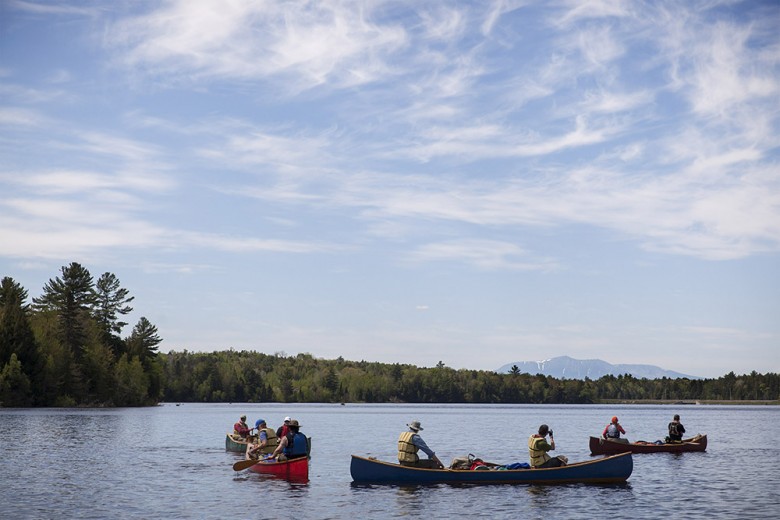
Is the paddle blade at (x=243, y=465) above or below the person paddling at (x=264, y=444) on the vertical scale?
below

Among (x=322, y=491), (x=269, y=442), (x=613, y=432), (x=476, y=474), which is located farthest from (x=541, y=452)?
(x=613, y=432)

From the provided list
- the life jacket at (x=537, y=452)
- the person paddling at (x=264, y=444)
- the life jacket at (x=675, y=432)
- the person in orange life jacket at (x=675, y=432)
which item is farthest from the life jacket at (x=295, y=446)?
the life jacket at (x=675, y=432)

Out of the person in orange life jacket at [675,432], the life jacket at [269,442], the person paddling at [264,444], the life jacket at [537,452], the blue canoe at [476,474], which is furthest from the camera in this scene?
the person in orange life jacket at [675,432]

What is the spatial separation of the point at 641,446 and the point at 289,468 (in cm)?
2773

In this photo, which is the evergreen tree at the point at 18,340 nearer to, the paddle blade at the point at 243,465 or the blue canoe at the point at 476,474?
the paddle blade at the point at 243,465

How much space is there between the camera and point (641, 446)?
59.1 meters

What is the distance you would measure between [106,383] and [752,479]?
12457 cm

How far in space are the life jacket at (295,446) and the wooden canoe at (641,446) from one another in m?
20.9

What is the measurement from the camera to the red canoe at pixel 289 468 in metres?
42.0

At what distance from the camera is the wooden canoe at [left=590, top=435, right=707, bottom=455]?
55.8 m

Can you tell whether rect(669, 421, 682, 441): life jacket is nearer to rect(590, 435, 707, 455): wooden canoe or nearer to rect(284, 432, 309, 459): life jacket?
rect(590, 435, 707, 455): wooden canoe

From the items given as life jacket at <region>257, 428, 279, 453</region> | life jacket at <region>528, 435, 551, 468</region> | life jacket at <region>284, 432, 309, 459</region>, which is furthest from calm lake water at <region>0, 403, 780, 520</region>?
life jacket at <region>257, 428, 279, 453</region>

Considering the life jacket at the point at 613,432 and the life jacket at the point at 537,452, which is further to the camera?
the life jacket at the point at 613,432

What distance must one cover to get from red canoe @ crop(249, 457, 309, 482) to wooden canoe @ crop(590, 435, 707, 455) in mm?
20936
